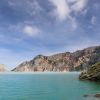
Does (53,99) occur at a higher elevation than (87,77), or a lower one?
lower

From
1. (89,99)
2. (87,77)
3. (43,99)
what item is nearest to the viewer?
(89,99)

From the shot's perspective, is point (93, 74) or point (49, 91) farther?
point (93, 74)

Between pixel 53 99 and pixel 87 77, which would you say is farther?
pixel 87 77

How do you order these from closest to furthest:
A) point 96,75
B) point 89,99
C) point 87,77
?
point 89,99, point 96,75, point 87,77

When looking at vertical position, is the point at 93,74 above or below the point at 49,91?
above

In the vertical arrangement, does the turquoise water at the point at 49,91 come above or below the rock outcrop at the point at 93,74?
below

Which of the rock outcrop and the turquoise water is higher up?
the rock outcrop

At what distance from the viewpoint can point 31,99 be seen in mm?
57188

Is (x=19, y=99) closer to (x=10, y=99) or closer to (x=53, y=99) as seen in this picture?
(x=10, y=99)

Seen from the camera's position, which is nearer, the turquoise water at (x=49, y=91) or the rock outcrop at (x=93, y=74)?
the turquoise water at (x=49, y=91)

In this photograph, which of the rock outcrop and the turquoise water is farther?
the rock outcrop

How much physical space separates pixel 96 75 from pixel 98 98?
2418 inches

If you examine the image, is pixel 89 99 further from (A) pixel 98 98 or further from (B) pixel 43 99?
(B) pixel 43 99

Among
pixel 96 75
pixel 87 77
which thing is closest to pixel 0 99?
pixel 96 75
